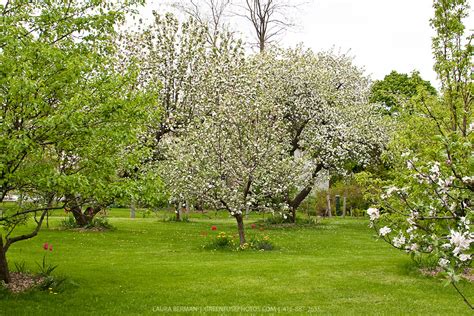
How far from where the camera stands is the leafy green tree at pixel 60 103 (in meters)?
9.05

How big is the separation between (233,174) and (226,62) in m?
9.37

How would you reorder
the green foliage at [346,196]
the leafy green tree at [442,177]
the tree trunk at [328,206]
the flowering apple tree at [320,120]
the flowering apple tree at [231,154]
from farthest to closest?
the tree trunk at [328,206] → the green foliage at [346,196] → the flowering apple tree at [320,120] → the flowering apple tree at [231,154] → the leafy green tree at [442,177]

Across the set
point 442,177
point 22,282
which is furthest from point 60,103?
point 442,177

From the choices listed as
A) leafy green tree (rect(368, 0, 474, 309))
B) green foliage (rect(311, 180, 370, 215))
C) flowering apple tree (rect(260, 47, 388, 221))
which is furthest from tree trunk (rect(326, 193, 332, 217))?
leafy green tree (rect(368, 0, 474, 309))

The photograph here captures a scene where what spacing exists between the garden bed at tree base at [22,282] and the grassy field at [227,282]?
1.44ft

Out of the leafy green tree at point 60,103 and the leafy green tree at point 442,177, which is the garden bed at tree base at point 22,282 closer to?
the leafy green tree at point 60,103

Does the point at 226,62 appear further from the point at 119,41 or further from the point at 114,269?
the point at 114,269

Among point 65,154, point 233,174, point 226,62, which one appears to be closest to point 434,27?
point 65,154

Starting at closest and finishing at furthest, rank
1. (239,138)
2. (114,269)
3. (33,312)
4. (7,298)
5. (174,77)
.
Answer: (33,312)
(7,298)
(114,269)
(239,138)
(174,77)

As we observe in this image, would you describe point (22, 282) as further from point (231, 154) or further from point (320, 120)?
point (320, 120)

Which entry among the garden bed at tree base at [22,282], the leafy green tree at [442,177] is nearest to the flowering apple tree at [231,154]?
the leafy green tree at [442,177]

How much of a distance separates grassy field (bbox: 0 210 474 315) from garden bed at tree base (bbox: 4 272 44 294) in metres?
0.44

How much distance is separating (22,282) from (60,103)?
4946mm

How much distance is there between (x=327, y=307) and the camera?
1072 centimetres
